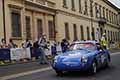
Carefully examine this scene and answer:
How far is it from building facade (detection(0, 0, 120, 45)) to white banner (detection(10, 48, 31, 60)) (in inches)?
84.6

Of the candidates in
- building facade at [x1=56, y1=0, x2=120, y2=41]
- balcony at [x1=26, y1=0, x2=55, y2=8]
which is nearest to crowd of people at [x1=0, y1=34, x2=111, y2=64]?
balcony at [x1=26, y1=0, x2=55, y2=8]

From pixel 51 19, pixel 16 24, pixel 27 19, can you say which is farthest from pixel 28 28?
pixel 51 19

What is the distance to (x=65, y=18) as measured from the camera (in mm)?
45719

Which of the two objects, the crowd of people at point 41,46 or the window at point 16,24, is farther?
the window at point 16,24

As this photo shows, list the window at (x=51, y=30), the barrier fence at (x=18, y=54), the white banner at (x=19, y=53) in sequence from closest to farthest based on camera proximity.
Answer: the barrier fence at (x=18, y=54)
the white banner at (x=19, y=53)
the window at (x=51, y=30)

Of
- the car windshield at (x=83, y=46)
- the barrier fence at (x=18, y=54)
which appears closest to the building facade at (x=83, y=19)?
the barrier fence at (x=18, y=54)

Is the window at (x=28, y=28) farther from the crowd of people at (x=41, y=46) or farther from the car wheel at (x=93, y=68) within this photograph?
the car wheel at (x=93, y=68)

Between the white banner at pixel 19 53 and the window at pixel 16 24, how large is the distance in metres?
2.96

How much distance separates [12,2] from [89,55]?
17458 mm

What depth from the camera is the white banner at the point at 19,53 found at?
26834 millimetres

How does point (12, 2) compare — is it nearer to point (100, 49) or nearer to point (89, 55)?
point (100, 49)

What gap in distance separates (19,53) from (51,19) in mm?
13987

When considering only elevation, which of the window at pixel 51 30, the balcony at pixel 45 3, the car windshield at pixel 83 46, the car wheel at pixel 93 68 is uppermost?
the balcony at pixel 45 3

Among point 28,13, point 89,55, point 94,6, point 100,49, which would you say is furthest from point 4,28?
point 94,6
